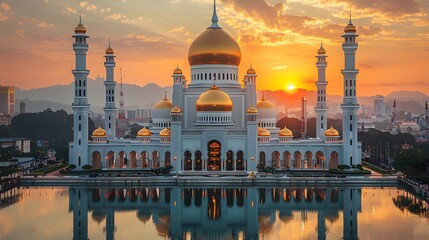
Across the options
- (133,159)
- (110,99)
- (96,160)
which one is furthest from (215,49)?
(96,160)

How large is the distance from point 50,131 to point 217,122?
46.9 metres

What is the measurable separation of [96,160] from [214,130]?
10718mm

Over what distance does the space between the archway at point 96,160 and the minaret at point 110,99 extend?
380 cm

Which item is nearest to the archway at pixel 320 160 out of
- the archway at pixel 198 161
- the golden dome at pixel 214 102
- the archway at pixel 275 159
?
the archway at pixel 275 159

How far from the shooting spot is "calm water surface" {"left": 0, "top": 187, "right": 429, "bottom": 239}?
32188 mm

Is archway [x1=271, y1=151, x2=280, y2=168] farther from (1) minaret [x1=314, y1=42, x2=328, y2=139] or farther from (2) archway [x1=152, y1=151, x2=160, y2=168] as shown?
(2) archway [x1=152, y1=151, x2=160, y2=168]

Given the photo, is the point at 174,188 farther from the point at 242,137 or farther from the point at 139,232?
the point at 139,232

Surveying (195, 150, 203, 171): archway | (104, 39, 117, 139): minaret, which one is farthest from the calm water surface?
(104, 39, 117, 139): minaret

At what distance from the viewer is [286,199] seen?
41438 millimetres

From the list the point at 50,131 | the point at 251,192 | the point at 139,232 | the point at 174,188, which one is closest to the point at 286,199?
the point at 251,192

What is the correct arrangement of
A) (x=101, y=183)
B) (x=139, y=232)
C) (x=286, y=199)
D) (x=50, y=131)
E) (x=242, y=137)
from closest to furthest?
(x=139, y=232) → (x=286, y=199) → (x=101, y=183) → (x=242, y=137) → (x=50, y=131)

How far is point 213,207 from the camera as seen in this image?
1518 inches

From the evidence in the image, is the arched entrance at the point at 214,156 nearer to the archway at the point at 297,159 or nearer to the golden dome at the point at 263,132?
the golden dome at the point at 263,132

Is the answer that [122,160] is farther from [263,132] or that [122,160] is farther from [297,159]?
[297,159]
